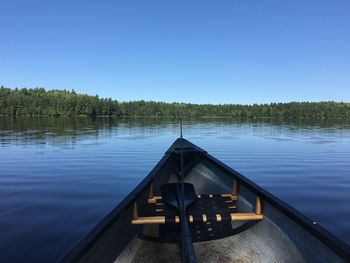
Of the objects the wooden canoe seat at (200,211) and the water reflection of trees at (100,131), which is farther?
the water reflection of trees at (100,131)

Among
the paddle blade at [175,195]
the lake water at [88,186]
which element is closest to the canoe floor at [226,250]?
the paddle blade at [175,195]

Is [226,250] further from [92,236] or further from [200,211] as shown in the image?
[92,236]

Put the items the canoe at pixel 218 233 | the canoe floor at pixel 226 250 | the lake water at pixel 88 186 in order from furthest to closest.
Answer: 1. the lake water at pixel 88 186
2. the canoe floor at pixel 226 250
3. the canoe at pixel 218 233

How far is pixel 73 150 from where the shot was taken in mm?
23453

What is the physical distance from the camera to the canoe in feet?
14.2

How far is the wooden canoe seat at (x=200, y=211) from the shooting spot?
5.74m

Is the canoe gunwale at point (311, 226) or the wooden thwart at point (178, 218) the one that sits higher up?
the canoe gunwale at point (311, 226)

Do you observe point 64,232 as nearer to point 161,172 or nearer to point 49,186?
point 161,172

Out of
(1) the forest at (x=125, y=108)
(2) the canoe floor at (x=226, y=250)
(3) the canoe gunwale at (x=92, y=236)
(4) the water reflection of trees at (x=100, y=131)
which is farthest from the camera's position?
(1) the forest at (x=125, y=108)

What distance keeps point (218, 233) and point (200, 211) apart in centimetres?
59

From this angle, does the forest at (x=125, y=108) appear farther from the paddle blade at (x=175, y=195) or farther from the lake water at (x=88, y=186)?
the paddle blade at (x=175, y=195)

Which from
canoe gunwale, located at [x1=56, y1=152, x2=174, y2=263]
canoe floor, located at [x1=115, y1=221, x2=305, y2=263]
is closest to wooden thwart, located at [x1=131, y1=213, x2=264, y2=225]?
canoe floor, located at [x1=115, y1=221, x2=305, y2=263]

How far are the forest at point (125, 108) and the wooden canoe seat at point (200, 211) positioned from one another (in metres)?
120

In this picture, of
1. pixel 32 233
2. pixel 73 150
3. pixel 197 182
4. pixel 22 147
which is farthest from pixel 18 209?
pixel 22 147
